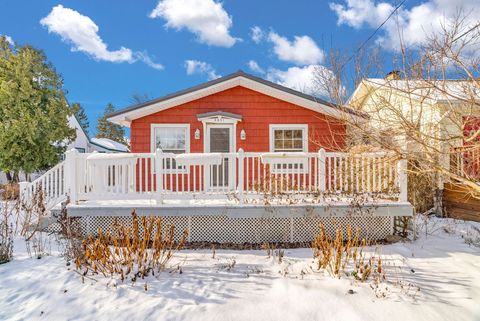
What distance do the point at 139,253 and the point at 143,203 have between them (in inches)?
69.5

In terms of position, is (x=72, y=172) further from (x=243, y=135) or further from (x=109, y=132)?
(x=109, y=132)

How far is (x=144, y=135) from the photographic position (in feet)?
25.8

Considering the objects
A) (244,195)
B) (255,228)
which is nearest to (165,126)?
(244,195)

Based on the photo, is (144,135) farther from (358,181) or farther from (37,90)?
(37,90)

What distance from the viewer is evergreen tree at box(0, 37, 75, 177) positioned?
1070 cm

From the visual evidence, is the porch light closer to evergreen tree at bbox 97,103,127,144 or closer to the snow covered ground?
the snow covered ground

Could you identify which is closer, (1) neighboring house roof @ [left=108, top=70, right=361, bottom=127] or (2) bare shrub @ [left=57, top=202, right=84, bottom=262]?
(2) bare shrub @ [left=57, top=202, right=84, bottom=262]

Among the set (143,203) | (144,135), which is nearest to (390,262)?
(143,203)

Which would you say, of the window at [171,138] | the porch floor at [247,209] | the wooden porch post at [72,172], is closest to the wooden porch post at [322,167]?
the porch floor at [247,209]

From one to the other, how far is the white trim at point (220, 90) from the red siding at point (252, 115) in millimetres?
123

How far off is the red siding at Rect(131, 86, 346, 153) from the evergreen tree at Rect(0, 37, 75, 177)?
682 centimetres

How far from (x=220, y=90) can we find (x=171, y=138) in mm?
2073

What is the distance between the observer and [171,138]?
8023 mm

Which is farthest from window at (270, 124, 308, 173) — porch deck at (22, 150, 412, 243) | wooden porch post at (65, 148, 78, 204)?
wooden porch post at (65, 148, 78, 204)
